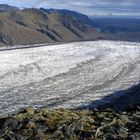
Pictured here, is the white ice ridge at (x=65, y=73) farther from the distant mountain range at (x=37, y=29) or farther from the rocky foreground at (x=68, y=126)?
the distant mountain range at (x=37, y=29)

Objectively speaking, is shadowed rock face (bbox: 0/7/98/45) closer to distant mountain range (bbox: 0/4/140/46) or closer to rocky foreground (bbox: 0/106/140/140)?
distant mountain range (bbox: 0/4/140/46)

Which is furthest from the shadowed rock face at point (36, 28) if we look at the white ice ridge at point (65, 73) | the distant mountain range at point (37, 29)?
the white ice ridge at point (65, 73)

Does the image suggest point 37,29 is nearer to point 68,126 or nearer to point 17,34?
point 17,34

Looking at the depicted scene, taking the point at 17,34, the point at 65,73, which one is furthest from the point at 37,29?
the point at 65,73

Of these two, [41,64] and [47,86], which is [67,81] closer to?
[47,86]

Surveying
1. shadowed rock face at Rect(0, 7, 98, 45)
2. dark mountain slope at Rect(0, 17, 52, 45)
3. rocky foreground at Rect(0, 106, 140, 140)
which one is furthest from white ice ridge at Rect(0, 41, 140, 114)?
shadowed rock face at Rect(0, 7, 98, 45)

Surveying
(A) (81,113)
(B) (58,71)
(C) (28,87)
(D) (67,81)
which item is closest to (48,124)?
(A) (81,113)
